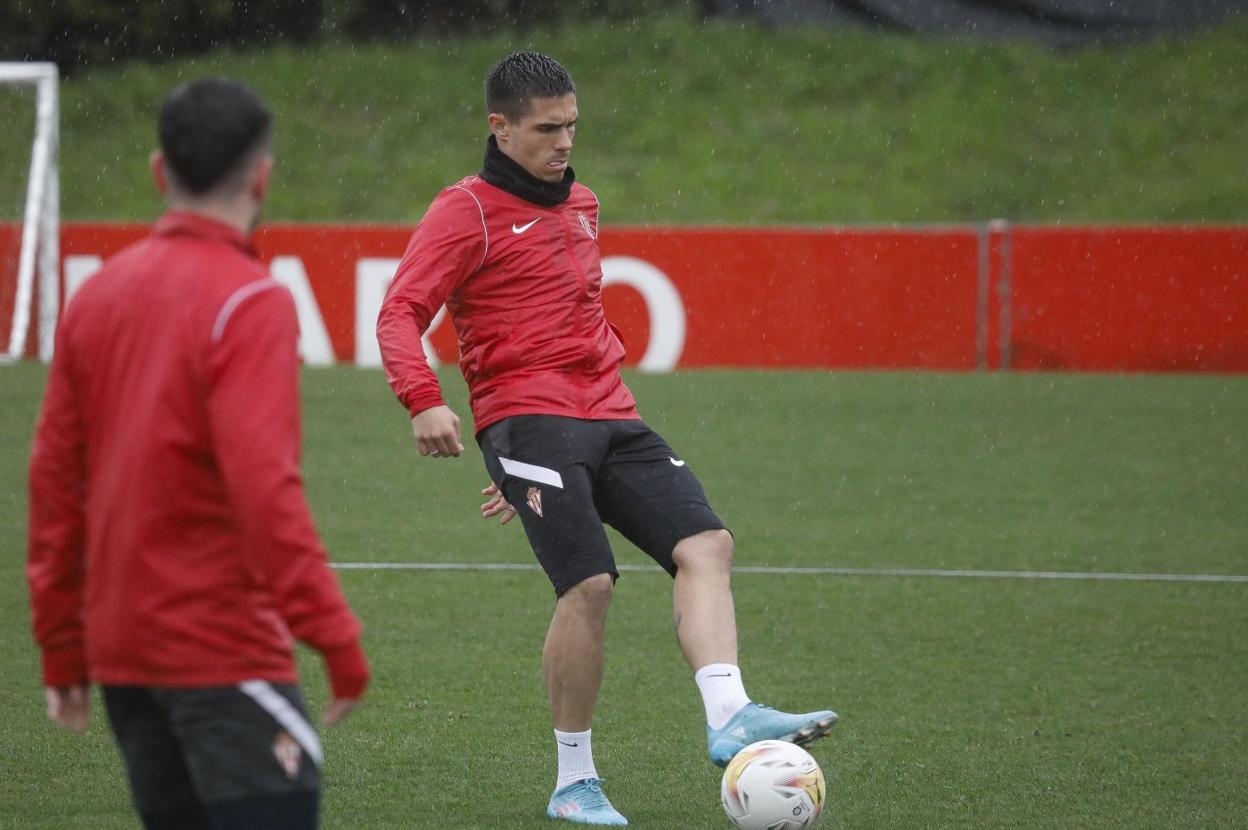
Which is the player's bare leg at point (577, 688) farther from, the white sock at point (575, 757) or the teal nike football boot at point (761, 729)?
the teal nike football boot at point (761, 729)

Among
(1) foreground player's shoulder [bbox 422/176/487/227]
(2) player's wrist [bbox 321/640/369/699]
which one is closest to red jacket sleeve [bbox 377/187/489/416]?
(1) foreground player's shoulder [bbox 422/176/487/227]

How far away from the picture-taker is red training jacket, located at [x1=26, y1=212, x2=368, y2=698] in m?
2.53

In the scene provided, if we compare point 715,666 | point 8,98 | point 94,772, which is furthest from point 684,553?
point 8,98

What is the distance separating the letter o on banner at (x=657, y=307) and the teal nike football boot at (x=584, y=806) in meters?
12.6

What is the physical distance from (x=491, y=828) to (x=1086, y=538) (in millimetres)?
5446

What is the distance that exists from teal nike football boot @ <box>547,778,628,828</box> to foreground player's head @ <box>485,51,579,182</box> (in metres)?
1.57

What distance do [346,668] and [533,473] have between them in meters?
1.98

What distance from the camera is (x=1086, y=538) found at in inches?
363

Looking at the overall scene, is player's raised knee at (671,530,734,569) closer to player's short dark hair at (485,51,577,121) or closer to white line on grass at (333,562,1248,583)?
player's short dark hair at (485,51,577,121)

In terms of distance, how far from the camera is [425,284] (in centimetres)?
455

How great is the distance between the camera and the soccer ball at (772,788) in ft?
13.5

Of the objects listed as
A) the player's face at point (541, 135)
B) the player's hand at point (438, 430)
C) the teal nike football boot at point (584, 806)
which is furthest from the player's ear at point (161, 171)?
the teal nike football boot at point (584, 806)

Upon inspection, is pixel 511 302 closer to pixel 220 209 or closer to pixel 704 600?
pixel 704 600

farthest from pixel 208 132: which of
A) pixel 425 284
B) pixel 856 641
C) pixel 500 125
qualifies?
pixel 856 641
